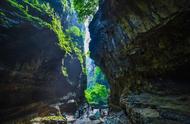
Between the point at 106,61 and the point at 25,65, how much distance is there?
1080 centimetres

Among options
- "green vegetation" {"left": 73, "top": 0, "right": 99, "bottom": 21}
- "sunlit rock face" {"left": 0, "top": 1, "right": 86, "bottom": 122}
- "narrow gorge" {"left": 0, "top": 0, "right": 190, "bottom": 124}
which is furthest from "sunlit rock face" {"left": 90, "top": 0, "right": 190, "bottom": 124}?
"sunlit rock face" {"left": 0, "top": 1, "right": 86, "bottom": 122}

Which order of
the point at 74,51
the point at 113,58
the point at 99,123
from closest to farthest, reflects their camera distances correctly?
the point at 113,58 < the point at 99,123 < the point at 74,51

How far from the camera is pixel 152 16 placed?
1280 centimetres

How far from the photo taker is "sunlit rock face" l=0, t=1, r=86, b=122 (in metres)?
24.7

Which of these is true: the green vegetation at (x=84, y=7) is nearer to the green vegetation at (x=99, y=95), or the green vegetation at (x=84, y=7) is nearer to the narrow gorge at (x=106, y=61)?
the narrow gorge at (x=106, y=61)

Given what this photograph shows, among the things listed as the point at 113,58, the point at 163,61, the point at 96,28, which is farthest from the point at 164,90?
the point at 96,28

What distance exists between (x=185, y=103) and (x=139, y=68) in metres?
7.60

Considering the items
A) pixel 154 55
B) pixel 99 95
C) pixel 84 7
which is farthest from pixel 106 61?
pixel 99 95

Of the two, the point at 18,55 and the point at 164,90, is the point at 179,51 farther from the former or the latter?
the point at 18,55

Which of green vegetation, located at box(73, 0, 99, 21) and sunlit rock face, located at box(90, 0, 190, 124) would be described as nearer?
sunlit rock face, located at box(90, 0, 190, 124)

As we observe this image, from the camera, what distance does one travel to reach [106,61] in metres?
27.5

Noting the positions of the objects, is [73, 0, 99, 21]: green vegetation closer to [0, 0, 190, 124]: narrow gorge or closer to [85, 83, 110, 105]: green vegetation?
[0, 0, 190, 124]: narrow gorge

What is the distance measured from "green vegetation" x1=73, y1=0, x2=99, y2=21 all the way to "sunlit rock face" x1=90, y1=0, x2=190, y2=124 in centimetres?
493

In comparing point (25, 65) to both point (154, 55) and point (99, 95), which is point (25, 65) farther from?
point (99, 95)
